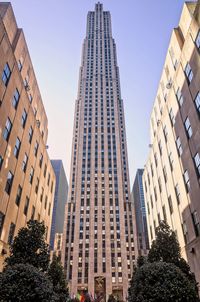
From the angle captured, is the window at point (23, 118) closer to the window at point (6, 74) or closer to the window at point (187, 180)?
the window at point (6, 74)

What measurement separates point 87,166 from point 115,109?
1357 inches

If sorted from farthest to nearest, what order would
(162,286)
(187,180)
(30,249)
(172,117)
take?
(172,117) → (187,180) → (30,249) → (162,286)

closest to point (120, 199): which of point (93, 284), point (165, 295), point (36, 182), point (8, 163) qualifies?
point (93, 284)

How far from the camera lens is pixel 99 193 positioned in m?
106

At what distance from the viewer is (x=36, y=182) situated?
33.1 metres

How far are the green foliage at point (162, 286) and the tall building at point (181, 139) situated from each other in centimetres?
1038

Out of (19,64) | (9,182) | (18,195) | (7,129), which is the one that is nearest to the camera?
(7,129)

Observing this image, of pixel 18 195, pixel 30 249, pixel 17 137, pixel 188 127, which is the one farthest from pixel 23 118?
pixel 188 127

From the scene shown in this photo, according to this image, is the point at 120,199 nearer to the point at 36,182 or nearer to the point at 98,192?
the point at 98,192

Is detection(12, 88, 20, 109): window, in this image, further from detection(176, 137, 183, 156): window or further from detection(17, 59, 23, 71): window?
detection(176, 137, 183, 156): window

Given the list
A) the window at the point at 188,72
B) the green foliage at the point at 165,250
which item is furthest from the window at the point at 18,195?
the window at the point at 188,72

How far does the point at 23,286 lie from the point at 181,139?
2063cm

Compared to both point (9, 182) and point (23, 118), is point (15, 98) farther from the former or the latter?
point (9, 182)

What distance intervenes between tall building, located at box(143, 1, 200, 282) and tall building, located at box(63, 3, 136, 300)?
6143cm
